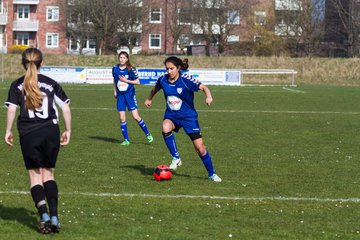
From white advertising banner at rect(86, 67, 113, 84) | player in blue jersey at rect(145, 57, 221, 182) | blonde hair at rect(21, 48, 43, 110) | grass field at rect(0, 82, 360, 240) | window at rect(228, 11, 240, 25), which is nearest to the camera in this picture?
blonde hair at rect(21, 48, 43, 110)

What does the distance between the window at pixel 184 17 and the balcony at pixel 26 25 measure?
16912mm

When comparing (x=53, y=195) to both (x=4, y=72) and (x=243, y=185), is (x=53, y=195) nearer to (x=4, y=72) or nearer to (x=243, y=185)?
(x=243, y=185)

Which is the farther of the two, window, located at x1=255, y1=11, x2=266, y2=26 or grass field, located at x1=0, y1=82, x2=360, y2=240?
window, located at x1=255, y1=11, x2=266, y2=26

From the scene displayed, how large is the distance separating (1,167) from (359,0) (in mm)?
70448

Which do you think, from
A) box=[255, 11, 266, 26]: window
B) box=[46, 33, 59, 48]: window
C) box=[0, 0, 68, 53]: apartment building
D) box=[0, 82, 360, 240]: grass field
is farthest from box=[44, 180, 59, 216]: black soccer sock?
box=[46, 33, 59, 48]: window

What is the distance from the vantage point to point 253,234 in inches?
301

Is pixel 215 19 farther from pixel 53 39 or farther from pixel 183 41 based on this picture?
pixel 53 39

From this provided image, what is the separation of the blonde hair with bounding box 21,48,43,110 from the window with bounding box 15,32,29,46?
261 feet

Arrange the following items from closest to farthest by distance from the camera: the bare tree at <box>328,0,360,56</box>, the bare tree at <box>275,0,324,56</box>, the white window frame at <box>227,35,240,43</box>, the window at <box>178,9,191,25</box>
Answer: the bare tree at <box>275,0,324,56</box> < the bare tree at <box>328,0,360,56</box> < the window at <box>178,9,191,25</box> < the white window frame at <box>227,35,240,43</box>

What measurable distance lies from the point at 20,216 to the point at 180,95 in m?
3.61

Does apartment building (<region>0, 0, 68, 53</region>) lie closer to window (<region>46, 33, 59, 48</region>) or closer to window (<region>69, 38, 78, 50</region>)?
window (<region>46, 33, 59, 48</region>)

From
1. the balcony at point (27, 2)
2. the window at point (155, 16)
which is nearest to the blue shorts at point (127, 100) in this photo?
the window at point (155, 16)

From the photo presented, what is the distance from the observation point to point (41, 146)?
747cm

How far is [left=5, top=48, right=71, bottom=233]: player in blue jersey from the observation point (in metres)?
7.39
